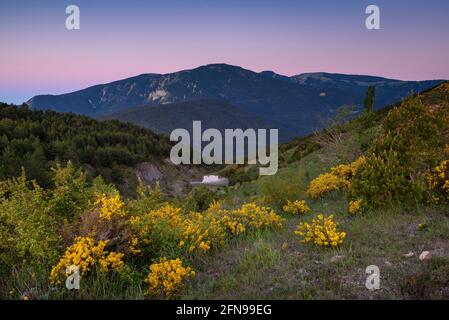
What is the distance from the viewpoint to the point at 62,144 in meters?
40.2

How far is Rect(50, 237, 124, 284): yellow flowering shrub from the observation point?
4.68 metres

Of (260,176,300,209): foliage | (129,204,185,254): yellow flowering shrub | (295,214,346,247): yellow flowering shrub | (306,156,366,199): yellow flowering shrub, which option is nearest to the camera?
(129,204,185,254): yellow flowering shrub

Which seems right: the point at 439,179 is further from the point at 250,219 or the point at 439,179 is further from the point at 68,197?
the point at 68,197

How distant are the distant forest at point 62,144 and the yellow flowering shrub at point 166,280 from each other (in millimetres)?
24194

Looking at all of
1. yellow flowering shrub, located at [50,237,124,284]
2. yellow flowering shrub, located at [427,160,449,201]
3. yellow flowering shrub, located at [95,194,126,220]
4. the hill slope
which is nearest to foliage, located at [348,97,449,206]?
yellow flowering shrub, located at [427,160,449,201]

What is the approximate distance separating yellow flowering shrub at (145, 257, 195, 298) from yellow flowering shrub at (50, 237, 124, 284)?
53cm

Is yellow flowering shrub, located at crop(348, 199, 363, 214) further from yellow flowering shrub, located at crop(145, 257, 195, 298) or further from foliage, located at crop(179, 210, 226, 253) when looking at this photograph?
yellow flowering shrub, located at crop(145, 257, 195, 298)

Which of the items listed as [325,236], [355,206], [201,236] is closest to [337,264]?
[325,236]

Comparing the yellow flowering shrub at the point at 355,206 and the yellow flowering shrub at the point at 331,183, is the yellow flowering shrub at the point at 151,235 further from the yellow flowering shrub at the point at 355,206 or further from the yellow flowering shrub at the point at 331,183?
the yellow flowering shrub at the point at 331,183

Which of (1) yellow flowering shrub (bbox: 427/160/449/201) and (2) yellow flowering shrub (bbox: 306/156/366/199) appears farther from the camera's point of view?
(2) yellow flowering shrub (bbox: 306/156/366/199)

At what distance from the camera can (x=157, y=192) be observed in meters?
8.01

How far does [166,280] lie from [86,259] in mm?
1090
